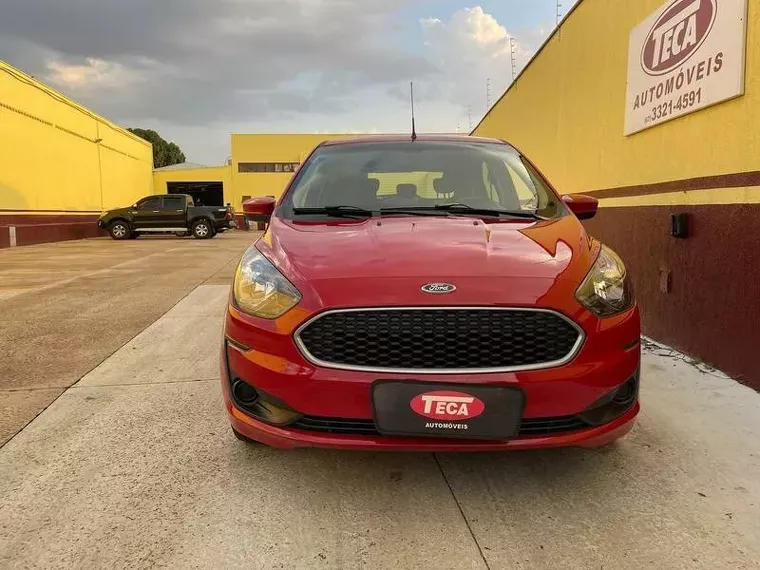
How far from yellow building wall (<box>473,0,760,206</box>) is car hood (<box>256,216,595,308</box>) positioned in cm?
164

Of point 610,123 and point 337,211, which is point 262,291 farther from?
point 610,123

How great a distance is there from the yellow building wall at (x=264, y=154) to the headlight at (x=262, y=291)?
34222 millimetres

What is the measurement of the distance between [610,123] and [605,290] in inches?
150

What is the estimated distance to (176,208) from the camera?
73.8 feet

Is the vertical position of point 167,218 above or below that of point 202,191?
below

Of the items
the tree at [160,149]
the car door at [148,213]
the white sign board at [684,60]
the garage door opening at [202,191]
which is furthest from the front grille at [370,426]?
the tree at [160,149]

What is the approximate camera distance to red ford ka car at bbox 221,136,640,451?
6.68ft

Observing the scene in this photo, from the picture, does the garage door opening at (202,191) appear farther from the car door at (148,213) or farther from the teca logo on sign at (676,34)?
the teca logo on sign at (676,34)

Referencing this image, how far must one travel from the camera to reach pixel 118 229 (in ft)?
72.3

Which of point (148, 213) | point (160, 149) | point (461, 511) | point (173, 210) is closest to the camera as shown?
point (461, 511)

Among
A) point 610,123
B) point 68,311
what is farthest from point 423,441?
point 68,311

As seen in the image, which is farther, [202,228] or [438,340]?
[202,228]

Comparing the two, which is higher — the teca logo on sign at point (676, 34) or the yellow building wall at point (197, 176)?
the yellow building wall at point (197, 176)

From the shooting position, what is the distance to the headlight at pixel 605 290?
2205mm
